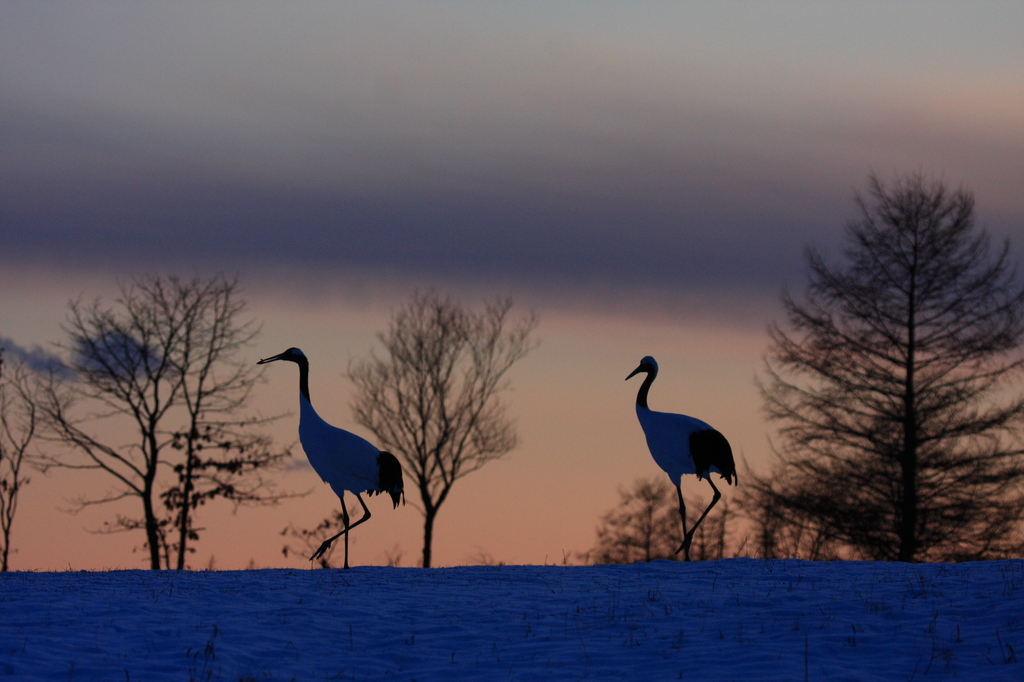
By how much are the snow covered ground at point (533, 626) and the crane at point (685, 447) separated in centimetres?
312

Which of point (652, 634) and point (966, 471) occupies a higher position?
point (966, 471)

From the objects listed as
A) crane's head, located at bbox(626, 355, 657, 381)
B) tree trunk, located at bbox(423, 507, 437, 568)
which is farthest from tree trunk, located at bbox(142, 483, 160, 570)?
crane's head, located at bbox(626, 355, 657, 381)

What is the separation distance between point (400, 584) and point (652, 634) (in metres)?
4.42

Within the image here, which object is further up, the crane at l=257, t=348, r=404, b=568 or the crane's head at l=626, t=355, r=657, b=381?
the crane's head at l=626, t=355, r=657, b=381

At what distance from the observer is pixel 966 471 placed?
24.5 meters

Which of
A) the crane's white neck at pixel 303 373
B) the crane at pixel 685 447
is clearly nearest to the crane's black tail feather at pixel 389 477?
the crane's white neck at pixel 303 373

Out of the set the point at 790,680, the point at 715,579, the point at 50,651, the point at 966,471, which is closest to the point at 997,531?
the point at 966,471

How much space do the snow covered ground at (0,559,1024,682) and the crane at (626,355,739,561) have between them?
3120mm

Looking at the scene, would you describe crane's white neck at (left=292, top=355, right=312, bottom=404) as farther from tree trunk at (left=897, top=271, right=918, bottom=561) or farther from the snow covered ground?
tree trunk at (left=897, top=271, right=918, bottom=561)

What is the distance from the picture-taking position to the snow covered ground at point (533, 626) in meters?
9.53

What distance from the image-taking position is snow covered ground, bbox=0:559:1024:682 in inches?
375

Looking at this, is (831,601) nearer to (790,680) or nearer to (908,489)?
(790,680)

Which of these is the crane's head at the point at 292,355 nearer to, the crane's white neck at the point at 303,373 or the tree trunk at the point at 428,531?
the crane's white neck at the point at 303,373

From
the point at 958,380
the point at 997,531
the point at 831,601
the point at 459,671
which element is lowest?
the point at 459,671
